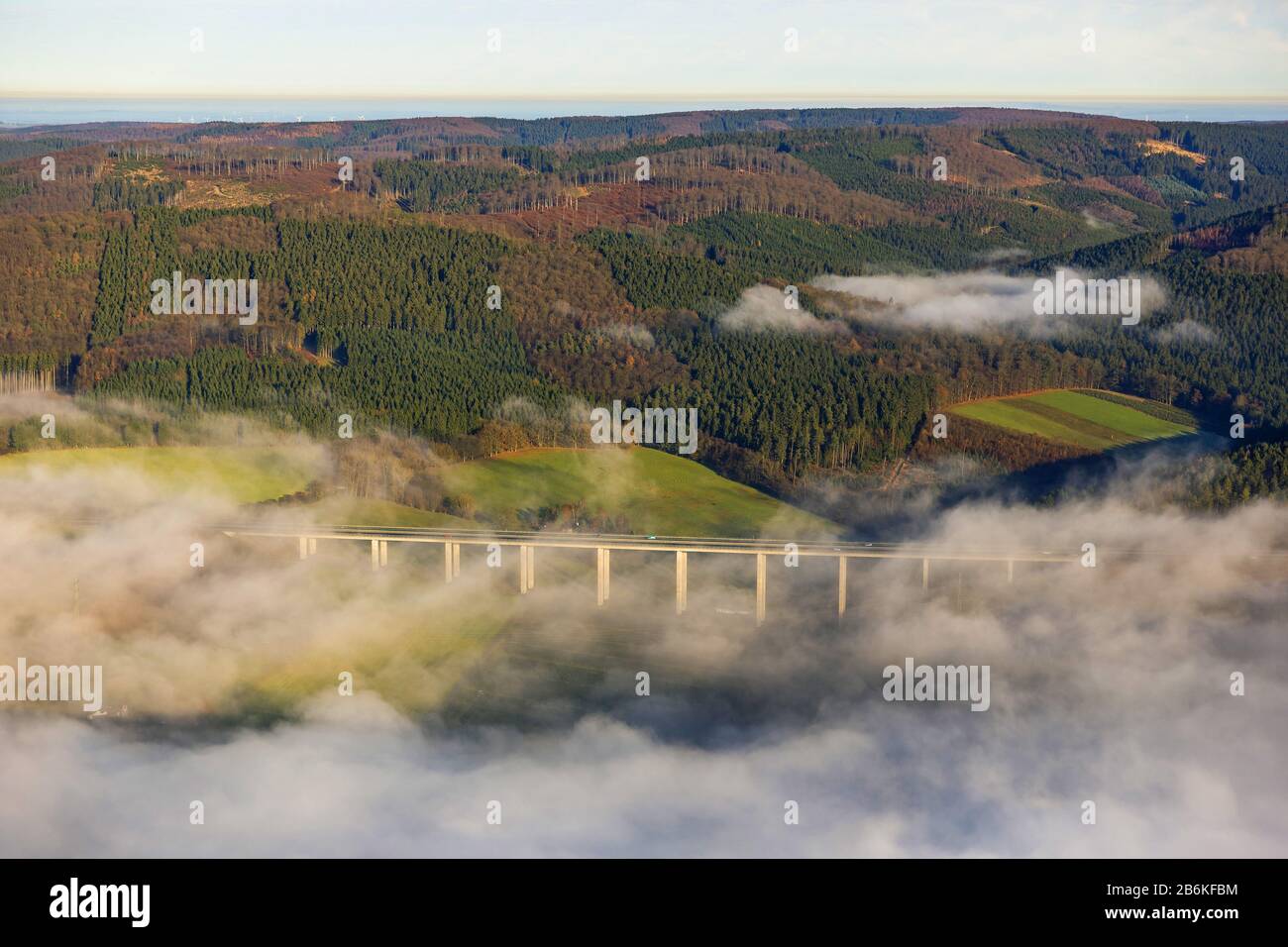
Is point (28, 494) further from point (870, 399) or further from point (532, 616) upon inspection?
point (870, 399)

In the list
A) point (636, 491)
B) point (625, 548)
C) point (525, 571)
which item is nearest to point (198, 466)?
point (636, 491)

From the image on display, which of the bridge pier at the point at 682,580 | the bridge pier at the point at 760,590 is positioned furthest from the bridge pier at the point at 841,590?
the bridge pier at the point at 682,580

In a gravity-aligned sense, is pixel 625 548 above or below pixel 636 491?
above

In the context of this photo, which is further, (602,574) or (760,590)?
(602,574)

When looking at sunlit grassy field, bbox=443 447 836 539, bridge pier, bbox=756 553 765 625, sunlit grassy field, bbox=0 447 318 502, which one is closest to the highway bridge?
bridge pier, bbox=756 553 765 625

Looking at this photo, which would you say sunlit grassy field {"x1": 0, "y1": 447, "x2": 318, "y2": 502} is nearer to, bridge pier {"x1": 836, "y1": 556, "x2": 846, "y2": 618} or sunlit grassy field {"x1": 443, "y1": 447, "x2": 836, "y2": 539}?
sunlit grassy field {"x1": 443, "y1": 447, "x2": 836, "y2": 539}

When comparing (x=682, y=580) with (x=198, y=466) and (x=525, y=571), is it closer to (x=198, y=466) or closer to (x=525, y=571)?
(x=525, y=571)

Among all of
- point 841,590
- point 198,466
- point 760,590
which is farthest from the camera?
point 198,466

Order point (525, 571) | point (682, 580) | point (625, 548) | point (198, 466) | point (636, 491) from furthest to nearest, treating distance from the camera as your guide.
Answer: point (636, 491)
point (198, 466)
point (525, 571)
point (625, 548)
point (682, 580)
